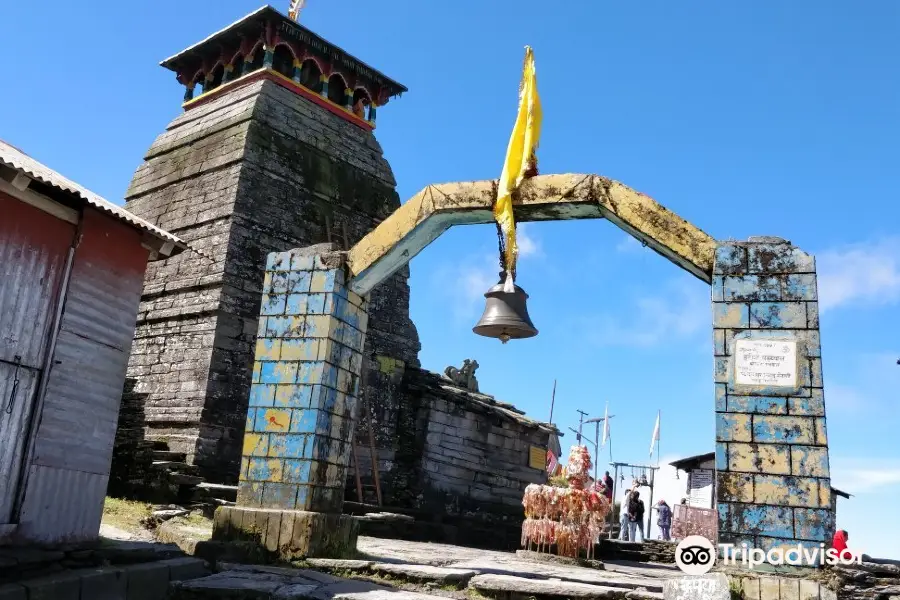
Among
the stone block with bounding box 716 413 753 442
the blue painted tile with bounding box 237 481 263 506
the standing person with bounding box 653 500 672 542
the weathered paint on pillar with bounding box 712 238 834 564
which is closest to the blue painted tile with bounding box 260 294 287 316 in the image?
the blue painted tile with bounding box 237 481 263 506

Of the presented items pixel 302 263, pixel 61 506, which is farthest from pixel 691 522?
pixel 61 506

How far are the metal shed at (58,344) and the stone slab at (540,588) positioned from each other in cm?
473

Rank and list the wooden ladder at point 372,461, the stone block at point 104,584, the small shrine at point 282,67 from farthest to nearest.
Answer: the small shrine at point 282,67, the wooden ladder at point 372,461, the stone block at point 104,584

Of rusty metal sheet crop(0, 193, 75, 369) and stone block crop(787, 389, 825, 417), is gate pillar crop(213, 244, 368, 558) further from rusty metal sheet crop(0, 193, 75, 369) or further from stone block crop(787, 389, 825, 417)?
stone block crop(787, 389, 825, 417)

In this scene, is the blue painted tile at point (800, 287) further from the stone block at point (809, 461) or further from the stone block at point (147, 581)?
the stone block at point (147, 581)

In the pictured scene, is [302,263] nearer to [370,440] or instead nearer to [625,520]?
[370,440]

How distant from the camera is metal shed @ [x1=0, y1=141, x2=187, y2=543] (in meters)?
7.78

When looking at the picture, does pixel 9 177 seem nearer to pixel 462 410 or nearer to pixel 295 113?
pixel 295 113

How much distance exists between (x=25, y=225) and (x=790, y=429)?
25.4 feet

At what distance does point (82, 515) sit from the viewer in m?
8.46

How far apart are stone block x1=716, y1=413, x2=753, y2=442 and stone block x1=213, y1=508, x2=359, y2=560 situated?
12.7 feet

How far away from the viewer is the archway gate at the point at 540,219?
6477 mm

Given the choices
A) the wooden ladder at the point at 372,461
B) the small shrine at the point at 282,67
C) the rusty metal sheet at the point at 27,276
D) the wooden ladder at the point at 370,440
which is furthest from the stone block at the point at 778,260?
the small shrine at the point at 282,67

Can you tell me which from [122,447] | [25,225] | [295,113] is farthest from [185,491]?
[295,113]
